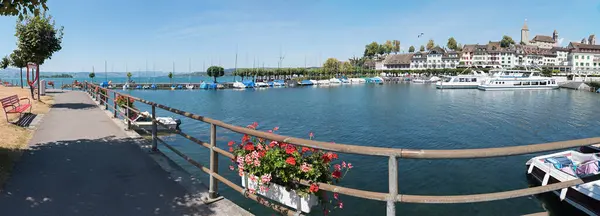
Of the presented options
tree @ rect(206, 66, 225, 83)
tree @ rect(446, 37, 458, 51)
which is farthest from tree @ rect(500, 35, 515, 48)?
tree @ rect(206, 66, 225, 83)

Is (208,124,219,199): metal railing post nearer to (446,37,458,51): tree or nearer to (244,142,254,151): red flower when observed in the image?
(244,142,254,151): red flower

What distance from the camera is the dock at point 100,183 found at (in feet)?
16.0

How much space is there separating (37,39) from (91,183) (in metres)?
18.6

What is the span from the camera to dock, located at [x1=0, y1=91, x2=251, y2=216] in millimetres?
4871

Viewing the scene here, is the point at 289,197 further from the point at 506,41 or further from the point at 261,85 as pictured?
the point at 506,41

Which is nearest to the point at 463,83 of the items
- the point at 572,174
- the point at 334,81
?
the point at 334,81

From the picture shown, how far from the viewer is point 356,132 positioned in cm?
2642

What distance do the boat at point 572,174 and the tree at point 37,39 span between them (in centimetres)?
2493

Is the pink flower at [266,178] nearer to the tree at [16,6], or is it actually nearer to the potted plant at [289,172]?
the potted plant at [289,172]

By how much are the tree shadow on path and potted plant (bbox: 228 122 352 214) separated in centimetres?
105

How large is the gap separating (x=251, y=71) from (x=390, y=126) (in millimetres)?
110923

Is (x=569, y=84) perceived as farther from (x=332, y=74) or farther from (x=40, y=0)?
(x=40, y=0)

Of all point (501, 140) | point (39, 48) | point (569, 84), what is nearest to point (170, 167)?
point (39, 48)

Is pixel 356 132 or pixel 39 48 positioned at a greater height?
pixel 39 48
